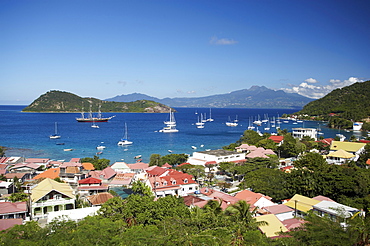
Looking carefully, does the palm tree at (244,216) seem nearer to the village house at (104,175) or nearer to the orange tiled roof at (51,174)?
the village house at (104,175)

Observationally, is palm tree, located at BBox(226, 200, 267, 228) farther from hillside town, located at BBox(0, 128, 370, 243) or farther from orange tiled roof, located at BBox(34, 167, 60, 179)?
orange tiled roof, located at BBox(34, 167, 60, 179)

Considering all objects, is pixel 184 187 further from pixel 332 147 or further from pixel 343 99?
pixel 343 99

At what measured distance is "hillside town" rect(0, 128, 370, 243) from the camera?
48.7ft

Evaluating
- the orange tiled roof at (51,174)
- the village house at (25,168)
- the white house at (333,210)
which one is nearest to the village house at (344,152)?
the white house at (333,210)

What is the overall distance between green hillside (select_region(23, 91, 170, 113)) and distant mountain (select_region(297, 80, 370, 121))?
10178 cm

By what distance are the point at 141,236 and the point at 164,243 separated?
0.84m

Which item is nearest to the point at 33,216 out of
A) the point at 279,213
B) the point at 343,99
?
the point at 279,213

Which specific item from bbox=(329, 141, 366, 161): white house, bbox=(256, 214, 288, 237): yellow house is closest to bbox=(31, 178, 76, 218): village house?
bbox=(256, 214, 288, 237): yellow house

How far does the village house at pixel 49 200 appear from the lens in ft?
53.9

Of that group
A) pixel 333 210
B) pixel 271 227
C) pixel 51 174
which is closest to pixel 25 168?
pixel 51 174

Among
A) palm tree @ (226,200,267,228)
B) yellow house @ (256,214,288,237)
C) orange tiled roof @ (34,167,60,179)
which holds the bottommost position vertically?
orange tiled roof @ (34,167,60,179)

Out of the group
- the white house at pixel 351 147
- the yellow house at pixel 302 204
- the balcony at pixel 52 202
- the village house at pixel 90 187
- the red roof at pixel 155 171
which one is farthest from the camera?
the white house at pixel 351 147

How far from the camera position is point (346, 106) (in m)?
102

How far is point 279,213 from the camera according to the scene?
1552 cm
